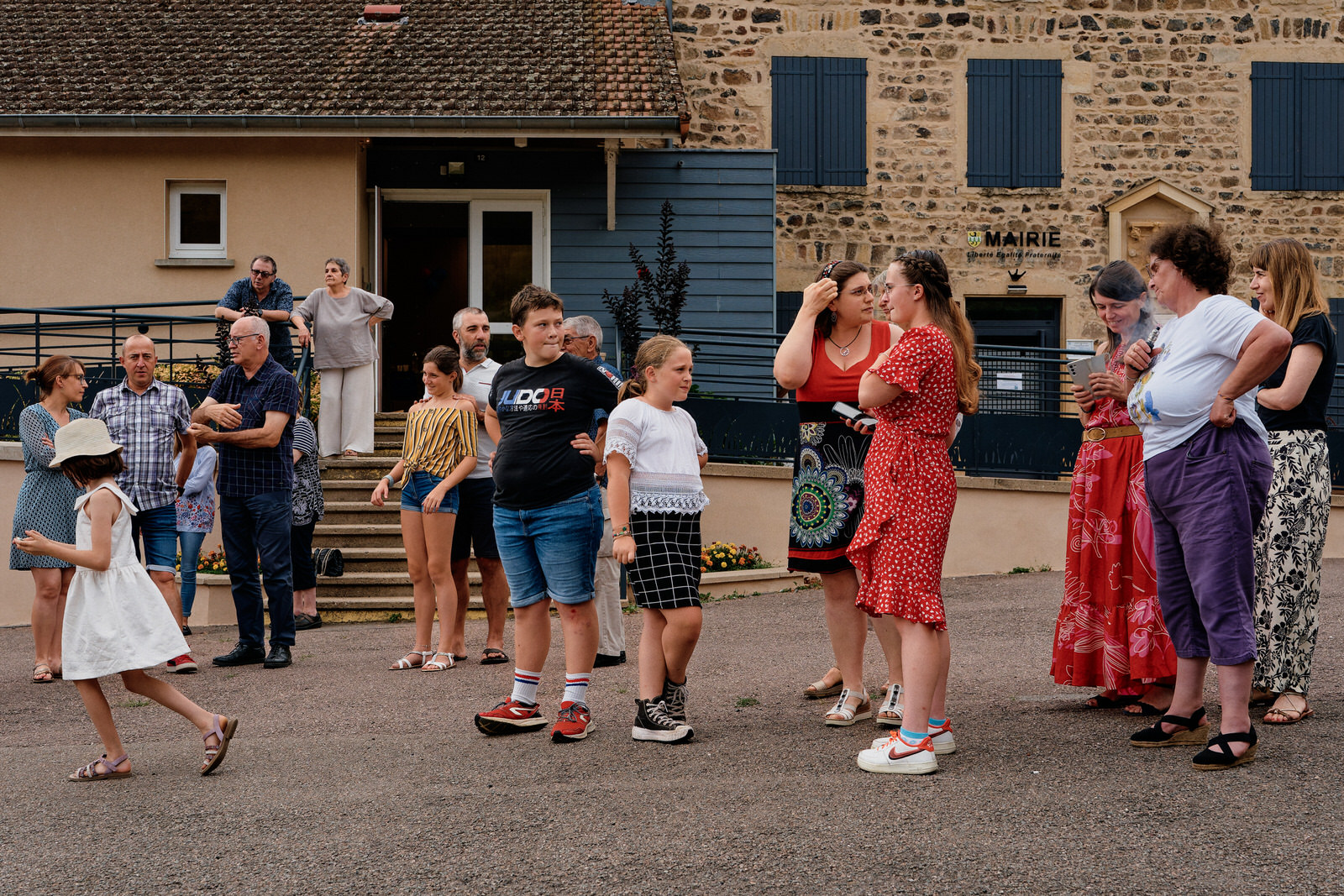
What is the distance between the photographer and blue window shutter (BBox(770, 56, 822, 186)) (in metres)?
16.6

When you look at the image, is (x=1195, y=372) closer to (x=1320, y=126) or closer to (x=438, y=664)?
(x=438, y=664)

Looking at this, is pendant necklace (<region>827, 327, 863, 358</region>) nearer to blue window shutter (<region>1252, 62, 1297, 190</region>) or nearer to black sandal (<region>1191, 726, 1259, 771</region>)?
black sandal (<region>1191, 726, 1259, 771</region>)

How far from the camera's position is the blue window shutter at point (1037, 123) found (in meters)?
16.8

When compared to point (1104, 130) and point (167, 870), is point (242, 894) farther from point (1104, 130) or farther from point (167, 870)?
point (1104, 130)

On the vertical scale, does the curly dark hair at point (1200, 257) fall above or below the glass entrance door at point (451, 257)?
below

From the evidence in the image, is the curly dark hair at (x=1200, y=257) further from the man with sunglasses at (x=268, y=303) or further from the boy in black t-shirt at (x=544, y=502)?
the man with sunglasses at (x=268, y=303)

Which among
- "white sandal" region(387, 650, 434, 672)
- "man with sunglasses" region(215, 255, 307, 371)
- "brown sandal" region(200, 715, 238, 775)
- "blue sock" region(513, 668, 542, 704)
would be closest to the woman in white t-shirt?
"blue sock" region(513, 668, 542, 704)

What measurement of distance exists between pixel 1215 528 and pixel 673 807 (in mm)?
2055

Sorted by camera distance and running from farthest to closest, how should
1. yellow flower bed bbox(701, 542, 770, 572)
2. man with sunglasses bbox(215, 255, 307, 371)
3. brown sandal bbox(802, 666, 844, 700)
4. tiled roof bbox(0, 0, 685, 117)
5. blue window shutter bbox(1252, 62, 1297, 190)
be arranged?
blue window shutter bbox(1252, 62, 1297, 190), tiled roof bbox(0, 0, 685, 117), yellow flower bed bbox(701, 542, 770, 572), man with sunglasses bbox(215, 255, 307, 371), brown sandal bbox(802, 666, 844, 700)

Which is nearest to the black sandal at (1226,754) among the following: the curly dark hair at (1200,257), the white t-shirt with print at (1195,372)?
the white t-shirt with print at (1195,372)

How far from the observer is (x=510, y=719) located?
5.40 m

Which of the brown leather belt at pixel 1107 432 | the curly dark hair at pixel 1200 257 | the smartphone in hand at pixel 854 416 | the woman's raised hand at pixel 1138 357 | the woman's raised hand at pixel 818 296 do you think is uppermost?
the curly dark hair at pixel 1200 257

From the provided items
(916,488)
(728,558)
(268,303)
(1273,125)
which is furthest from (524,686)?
(1273,125)

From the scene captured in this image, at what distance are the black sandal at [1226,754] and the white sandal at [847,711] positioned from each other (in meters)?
1.37
